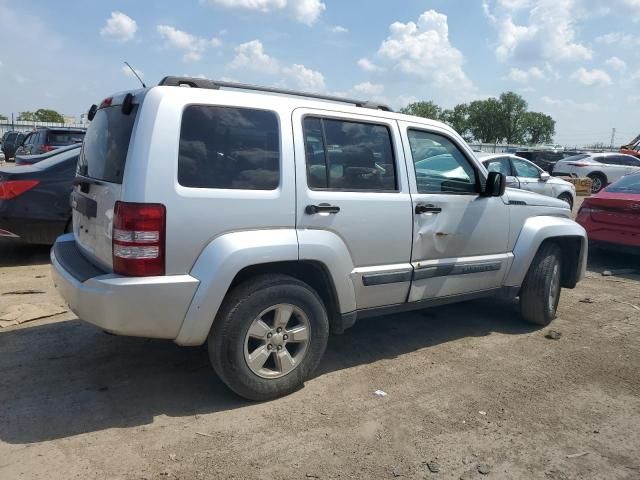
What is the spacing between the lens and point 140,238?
2.99m

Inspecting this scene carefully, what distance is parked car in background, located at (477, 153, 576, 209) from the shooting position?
35.8 feet

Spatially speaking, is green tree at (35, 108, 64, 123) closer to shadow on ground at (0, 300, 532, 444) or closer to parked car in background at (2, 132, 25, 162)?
parked car in background at (2, 132, 25, 162)

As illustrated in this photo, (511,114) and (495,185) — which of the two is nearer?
(495,185)

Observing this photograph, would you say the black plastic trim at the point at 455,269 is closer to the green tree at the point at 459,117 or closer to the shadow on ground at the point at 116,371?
the shadow on ground at the point at 116,371

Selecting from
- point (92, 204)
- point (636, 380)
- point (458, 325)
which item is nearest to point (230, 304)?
point (92, 204)

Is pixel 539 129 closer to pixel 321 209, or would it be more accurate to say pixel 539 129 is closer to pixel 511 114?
pixel 511 114

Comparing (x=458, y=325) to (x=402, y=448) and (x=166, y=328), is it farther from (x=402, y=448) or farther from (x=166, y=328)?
(x=166, y=328)

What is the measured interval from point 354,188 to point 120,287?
175 cm

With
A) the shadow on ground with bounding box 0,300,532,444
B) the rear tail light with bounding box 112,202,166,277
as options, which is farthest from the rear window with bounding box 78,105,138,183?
the shadow on ground with bounding box 0,300,532,444

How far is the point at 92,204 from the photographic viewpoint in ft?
11.3

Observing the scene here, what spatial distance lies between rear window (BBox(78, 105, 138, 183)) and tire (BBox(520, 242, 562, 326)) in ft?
12.8

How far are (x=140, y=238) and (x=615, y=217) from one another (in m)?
7.41

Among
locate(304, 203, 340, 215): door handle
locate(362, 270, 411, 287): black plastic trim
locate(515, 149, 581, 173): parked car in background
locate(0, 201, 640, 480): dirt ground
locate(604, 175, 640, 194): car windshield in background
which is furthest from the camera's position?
locate(515, 149, 581, 173): parked car in background

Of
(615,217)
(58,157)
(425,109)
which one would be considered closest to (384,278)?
(58,157)
